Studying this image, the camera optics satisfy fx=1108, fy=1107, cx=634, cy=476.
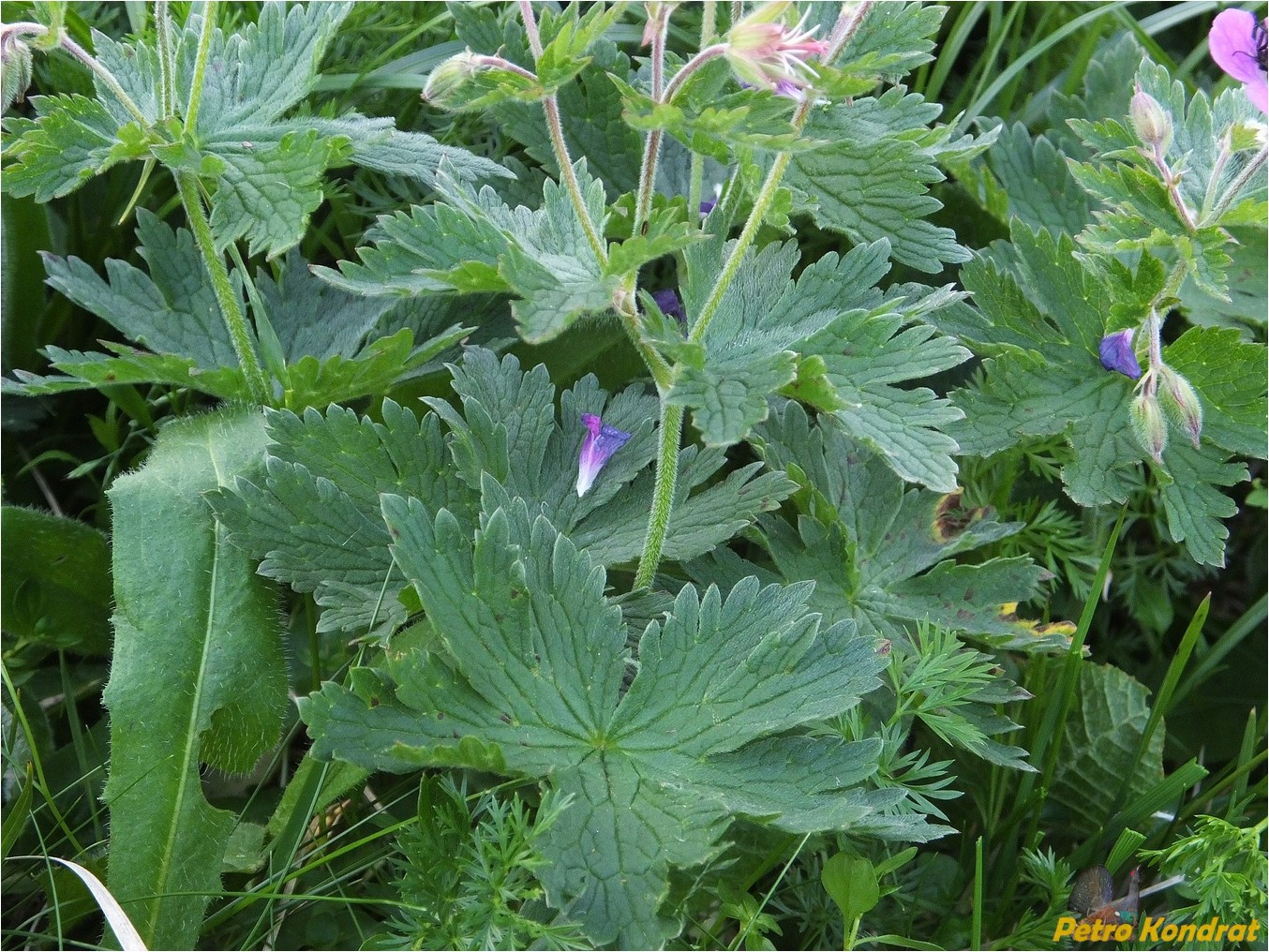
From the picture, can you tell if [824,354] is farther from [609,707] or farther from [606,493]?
[609,707]

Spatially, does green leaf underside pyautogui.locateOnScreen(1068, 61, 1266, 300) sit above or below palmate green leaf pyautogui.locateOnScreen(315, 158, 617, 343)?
below

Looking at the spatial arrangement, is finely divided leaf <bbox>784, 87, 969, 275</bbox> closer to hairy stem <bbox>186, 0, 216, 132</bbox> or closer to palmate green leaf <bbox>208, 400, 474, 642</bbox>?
palmate green leaf <bbox>208, 400, 474, 642</bbox>

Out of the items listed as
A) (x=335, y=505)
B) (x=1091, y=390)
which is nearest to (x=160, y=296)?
(x=335, y=505)

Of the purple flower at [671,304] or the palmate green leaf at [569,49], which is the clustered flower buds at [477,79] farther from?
the purple flower at [671,304]

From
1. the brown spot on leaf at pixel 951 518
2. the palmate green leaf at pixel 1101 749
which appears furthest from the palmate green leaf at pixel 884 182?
the palmate green leaf at pixel 1101 749

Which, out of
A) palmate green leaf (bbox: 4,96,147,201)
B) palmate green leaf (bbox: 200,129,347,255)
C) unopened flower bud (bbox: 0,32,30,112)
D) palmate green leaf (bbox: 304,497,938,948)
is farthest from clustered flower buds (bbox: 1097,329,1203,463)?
unopened flower bud (bbox: 0,32,30,112)

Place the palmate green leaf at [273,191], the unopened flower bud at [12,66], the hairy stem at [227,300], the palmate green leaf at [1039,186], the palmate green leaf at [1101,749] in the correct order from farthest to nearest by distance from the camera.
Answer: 1. the palmate green leaf at [1039,186]
2. the palmate green leaf at [1101,749]
3. the hairy stem at [227,300]
4. the palmate green leaf at [273,191]
5. the unopened flower bud at [12,66]

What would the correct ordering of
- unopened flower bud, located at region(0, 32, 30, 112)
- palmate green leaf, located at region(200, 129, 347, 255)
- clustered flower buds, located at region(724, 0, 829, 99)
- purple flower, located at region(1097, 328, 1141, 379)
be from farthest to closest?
purple flower, located at region(1097, 328, 1141, 379) < palmate green leaf, located at region(200, 129, 347, 255) < unopened flower bud, located at region(0, 32, 30, 112) < clustered flower buds, located at region(724, 0, 829, 99)
